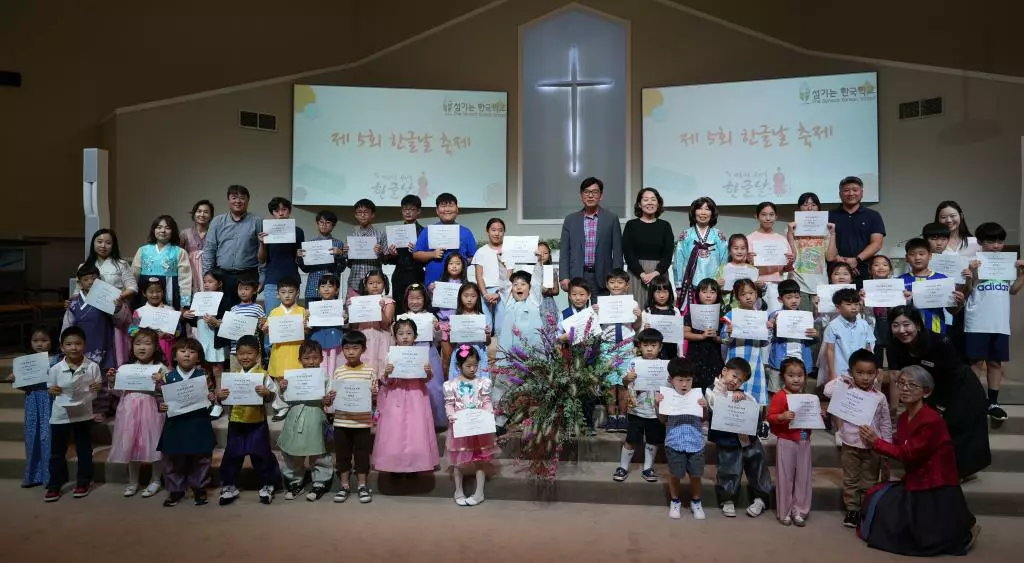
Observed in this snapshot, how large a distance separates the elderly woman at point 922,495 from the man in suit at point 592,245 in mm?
2398

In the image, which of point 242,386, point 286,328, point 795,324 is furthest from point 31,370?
point 795,324

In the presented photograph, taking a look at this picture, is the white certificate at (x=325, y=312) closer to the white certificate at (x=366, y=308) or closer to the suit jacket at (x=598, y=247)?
the white certificate at (x=366, y=308)

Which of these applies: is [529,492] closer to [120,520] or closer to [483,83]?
[120,520]

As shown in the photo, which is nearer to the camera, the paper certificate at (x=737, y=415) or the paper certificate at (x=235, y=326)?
the paper certificate at (x=737, y=415)

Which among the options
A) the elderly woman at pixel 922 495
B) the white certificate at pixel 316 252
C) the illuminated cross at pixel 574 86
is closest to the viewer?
the elderly woman at pixel 922 495

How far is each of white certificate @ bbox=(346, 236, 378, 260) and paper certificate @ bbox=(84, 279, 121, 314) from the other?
1.84 metres

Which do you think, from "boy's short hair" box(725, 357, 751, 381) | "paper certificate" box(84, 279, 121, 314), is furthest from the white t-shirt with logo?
"paper certificate" box(84, 279, 121, 314)

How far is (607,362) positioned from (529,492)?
104 cm

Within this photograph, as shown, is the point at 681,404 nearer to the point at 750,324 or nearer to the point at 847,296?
the point at 750,324

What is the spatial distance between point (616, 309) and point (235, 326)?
112 inches

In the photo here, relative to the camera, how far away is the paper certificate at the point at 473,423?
461 cm

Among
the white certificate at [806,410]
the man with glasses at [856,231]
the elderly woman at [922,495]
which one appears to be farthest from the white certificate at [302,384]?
the man with glasses at [856,231]

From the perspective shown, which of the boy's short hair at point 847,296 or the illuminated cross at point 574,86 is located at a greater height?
the illuminated cross at point 574,86

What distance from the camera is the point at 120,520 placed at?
4438 mm
